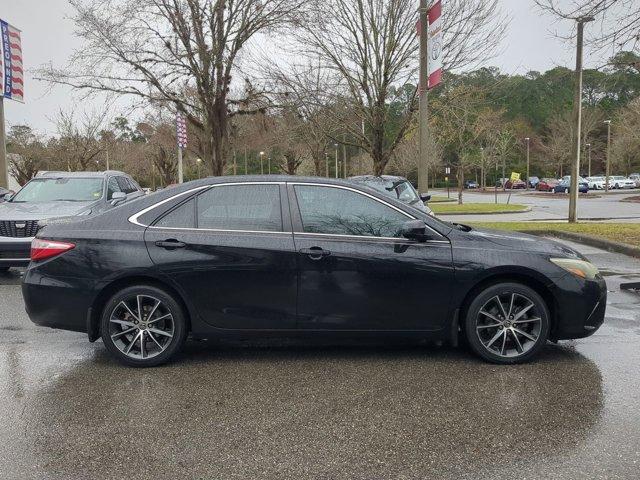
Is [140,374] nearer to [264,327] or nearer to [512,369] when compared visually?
[264,327]

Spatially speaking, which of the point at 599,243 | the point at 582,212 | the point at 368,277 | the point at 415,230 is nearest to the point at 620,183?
the point at 582,212

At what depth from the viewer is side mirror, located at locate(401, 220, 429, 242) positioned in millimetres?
4492

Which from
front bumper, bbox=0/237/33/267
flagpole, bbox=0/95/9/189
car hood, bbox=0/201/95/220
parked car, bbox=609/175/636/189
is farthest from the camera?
parked car, bbox=609/175/636/189

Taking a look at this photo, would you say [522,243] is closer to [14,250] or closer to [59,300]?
[59,300]

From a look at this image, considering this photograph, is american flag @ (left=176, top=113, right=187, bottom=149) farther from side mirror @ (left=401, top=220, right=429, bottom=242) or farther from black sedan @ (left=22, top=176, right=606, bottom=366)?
side mirror @ (left=401, top=220, right=429, bottom=242)

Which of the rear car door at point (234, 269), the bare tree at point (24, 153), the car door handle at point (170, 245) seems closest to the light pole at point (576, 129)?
the rear car door at point (234, 269)

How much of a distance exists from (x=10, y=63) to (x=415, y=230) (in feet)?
57.8

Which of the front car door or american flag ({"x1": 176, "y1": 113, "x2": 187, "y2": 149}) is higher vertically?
american flag ({"x1": 176, "y1": 113, "x2": 187, "y2": 149})

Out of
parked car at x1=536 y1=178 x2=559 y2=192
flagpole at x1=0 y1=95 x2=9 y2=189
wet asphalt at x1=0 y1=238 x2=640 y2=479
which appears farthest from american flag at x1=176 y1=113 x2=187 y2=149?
parked car at x1=536 y1=178 x2=559 y2=192

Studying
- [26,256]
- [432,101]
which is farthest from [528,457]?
[432,101]

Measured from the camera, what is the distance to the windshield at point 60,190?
1003 cm

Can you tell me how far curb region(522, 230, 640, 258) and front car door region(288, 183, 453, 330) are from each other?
746cm

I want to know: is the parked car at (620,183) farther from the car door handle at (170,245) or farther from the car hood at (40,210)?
the car door handle at (170,245)

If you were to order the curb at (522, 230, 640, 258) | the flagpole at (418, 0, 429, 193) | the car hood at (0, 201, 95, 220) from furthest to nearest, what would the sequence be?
1. the flagpole at (418, 0, 429, 193)
2. the curb at (522, 230, 640, 258)
3. the car hood at (0, 201, 95, 220)
